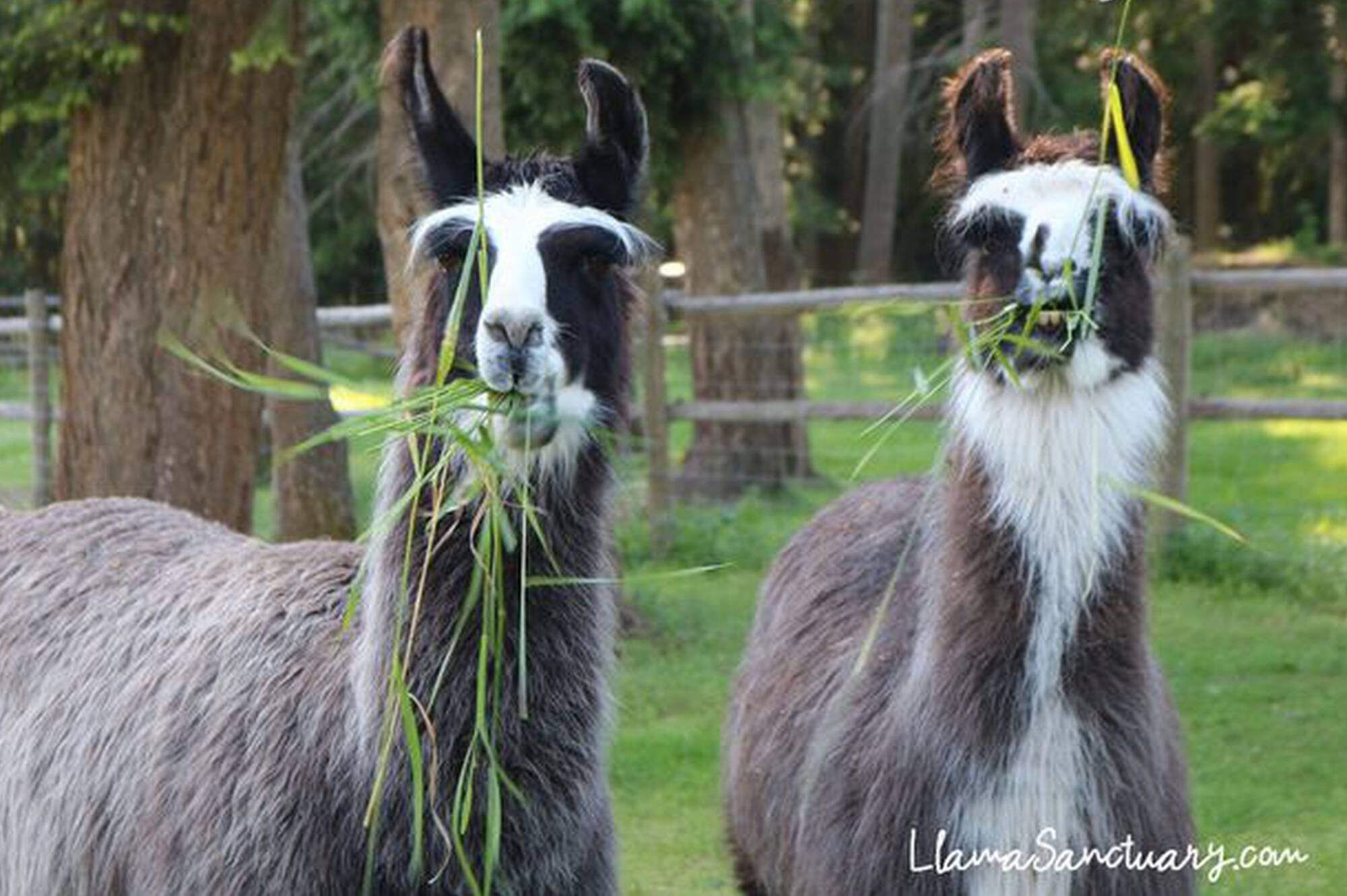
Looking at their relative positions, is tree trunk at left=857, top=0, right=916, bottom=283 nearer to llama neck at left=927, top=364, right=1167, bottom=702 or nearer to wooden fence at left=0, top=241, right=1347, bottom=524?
wooden fence at left=0, top=241, right=1347, bottom=524

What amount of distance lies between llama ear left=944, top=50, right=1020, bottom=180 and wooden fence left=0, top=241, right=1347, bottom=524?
5650 millimetres

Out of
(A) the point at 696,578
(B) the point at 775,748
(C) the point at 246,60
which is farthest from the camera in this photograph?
(A) the point at 696,578

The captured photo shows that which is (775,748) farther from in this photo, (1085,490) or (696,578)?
(696,578)

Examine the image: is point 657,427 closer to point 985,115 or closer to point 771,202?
point 771,202

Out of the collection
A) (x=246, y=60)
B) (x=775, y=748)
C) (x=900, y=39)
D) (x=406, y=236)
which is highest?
(x=900, y=39)

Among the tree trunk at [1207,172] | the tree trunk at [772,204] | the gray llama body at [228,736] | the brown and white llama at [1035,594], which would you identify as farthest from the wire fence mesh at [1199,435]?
the tree trunk at [1207,172]

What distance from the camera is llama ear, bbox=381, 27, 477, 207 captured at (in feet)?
13.4

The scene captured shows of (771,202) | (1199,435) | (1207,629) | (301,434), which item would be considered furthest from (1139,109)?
(771,202)

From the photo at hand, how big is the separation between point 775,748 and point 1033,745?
1057 mm

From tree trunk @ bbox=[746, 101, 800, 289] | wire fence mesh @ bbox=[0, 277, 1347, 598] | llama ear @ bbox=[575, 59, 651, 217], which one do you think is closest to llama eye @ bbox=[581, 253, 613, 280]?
llama ear @ bbox=[575, 59, 651, 217]

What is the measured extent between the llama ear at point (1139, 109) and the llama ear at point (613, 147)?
1.01 m

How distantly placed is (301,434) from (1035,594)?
24.6 ft

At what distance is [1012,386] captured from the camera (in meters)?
4.22

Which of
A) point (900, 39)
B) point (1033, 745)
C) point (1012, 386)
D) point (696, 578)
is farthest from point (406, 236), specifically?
point (900, 39)
